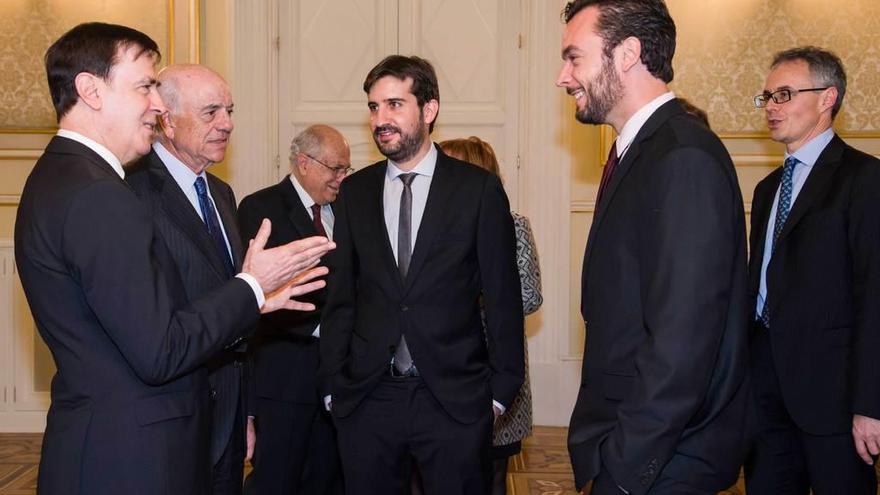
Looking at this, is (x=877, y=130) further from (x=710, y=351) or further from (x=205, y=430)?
(x=205, y=430)

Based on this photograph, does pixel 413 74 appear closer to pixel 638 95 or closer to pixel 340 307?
pixel 340 307

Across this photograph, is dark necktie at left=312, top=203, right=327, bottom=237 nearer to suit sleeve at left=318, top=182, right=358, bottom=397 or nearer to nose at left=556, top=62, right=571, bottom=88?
suit sleeve at left=318, top=182, right=358, bottom=397

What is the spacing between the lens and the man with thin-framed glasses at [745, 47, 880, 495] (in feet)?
9.58

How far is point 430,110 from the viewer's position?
3215 mm

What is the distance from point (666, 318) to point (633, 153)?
1.38 feet

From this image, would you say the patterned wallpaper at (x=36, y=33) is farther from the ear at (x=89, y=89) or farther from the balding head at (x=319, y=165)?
the ear at (x=89, y=89)

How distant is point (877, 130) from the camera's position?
18.3 feet

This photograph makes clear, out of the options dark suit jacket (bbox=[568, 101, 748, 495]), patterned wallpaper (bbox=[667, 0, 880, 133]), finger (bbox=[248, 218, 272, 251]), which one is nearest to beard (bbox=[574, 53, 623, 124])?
dark suit jacket (bbox=[568, 101, 748, 495])

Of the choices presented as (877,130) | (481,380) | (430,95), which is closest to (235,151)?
(430,95)

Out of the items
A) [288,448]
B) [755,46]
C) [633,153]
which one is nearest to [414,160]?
[633,153]

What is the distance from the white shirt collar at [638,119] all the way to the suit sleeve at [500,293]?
3.16 feet

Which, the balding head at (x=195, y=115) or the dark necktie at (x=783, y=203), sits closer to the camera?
the balding head at (x=195, y=115)

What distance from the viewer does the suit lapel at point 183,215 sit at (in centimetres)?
257

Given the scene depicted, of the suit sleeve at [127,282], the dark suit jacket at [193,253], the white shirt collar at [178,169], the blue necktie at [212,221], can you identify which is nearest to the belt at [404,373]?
the dark suit jacket at [193,253]
